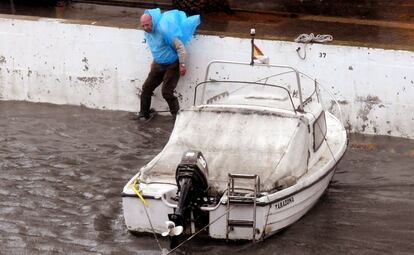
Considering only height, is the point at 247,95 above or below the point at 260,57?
below

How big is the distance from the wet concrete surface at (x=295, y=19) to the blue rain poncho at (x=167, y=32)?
20.6 inches

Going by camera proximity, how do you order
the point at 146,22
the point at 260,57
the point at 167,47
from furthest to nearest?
the point at 167,47, the point at 146,22, the point at 260,57

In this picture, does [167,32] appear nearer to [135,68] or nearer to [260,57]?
[135,68]

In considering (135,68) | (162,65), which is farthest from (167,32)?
(135,68)

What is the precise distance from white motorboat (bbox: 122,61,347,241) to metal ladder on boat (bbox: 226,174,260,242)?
1cm

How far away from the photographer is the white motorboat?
894 centimetres

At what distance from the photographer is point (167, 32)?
12922 millimetres

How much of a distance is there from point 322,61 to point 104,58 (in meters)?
3.98

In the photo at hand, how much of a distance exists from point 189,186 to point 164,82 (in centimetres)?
481

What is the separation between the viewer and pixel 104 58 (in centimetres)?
1417

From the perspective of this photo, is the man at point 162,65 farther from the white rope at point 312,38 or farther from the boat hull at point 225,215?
the boat hull at point 225,215

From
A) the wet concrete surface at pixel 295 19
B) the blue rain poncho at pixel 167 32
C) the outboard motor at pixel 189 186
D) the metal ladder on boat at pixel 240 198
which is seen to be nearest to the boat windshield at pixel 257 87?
the wet concrete surface at pixel 295 19

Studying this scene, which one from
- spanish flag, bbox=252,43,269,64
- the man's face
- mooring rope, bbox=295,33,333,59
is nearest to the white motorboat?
spanish flag, bbox=252,43,269,64

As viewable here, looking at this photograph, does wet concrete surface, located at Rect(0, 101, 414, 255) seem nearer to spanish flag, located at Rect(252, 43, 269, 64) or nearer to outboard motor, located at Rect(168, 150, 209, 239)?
outboard motor, located at Rect(168, 150, 209, 239)
